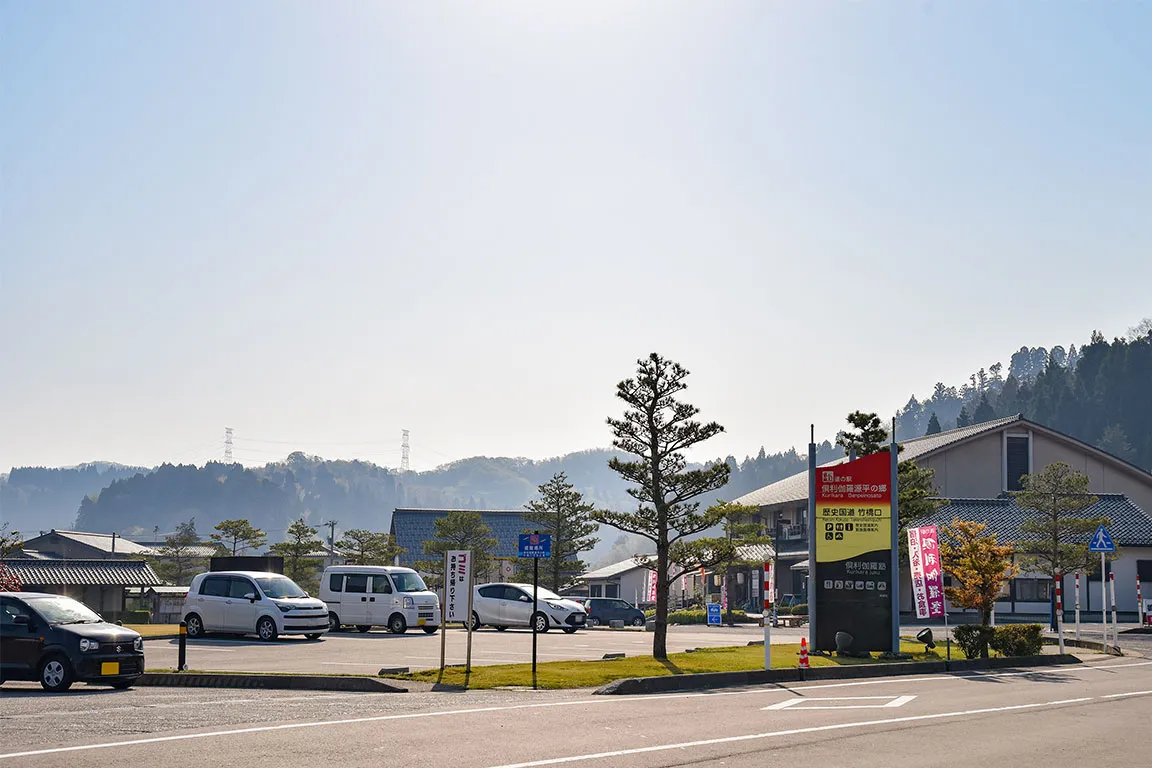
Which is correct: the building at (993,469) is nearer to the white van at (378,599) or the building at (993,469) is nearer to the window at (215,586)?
the white van at (378,599)

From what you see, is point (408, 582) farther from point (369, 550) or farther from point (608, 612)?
point (369, 550)

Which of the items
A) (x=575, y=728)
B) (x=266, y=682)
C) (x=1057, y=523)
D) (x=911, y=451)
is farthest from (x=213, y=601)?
(x=911, y=451)

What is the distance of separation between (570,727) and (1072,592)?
41.7 m

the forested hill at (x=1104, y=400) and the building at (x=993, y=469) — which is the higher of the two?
the forested hill at (x=1104, y=400)

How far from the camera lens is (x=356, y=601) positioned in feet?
101

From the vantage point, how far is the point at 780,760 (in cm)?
941

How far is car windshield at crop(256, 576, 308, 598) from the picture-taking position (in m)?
26.9

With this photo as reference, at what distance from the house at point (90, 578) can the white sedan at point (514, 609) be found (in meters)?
25.0

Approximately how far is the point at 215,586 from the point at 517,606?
926 centimetres

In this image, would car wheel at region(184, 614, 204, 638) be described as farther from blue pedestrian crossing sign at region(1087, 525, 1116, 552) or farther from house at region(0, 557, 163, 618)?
house at region(0, 557, 163, 618)

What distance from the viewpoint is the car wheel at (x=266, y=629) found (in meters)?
26.5

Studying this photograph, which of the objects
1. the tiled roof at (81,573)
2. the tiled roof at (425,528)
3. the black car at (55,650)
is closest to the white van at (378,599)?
the black car at (55,650)

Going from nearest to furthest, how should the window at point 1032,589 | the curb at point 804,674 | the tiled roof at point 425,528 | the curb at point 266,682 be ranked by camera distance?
A: the curb at point 266,682
the curb at point 804,674
the window at point 1032,589
the tiled roof at point 425,528

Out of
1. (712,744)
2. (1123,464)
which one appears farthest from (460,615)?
(1123,464)
